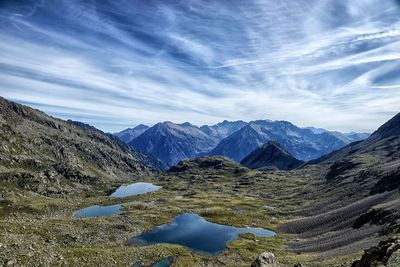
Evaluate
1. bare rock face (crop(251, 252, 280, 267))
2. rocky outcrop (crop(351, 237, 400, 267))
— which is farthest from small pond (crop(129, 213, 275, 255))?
rocky outcrop (crop(351, 237, 400, 267))

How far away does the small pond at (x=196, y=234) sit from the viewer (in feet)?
406

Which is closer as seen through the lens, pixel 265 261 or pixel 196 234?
pixel 265 261

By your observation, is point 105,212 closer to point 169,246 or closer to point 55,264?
point 169,246

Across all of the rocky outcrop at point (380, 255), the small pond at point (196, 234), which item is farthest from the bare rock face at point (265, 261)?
the small pond at point (196, 234)

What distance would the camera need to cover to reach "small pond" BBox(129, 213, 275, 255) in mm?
123875

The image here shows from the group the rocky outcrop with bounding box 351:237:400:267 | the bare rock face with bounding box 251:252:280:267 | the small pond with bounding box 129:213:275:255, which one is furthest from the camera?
the small pond with bounding box 129:213:275:255

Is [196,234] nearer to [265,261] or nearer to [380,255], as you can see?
[265,261]

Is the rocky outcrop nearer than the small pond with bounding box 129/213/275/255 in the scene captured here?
Yes

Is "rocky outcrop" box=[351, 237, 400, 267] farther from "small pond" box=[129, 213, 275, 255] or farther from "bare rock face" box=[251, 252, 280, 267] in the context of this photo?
"small pond" box=[129, 213, 275, 255]

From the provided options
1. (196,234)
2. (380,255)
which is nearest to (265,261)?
(380,255)

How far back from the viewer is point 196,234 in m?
144

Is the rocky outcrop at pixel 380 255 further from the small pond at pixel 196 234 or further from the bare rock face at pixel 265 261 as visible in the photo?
the small pond at pixel 196 234

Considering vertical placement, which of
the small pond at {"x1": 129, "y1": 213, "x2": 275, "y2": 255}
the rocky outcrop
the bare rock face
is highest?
the rocky outcrop

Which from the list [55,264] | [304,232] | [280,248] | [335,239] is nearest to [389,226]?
[335,239]
